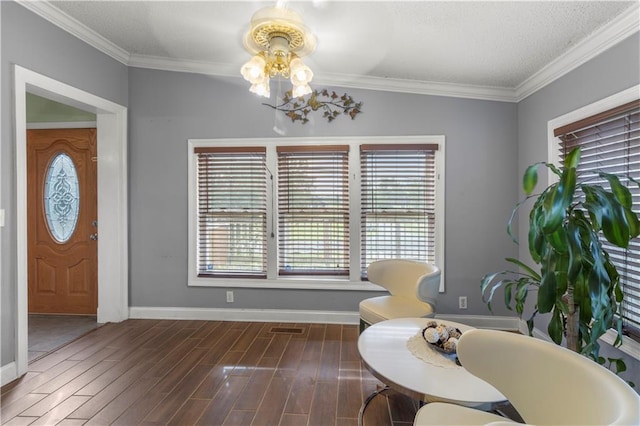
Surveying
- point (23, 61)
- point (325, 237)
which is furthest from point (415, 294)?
point (23, 61)

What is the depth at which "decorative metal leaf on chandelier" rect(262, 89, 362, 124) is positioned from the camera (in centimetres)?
338

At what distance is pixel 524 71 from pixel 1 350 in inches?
184

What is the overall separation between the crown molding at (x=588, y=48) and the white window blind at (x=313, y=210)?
1841 millimetres

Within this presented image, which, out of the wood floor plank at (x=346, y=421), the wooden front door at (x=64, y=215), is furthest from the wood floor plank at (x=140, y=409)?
the wooden front door at (x=64, y=215)

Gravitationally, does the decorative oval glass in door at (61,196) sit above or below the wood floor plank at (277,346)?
above

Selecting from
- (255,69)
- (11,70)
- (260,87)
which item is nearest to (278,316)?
(260,87)

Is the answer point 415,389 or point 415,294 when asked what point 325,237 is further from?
point 415,389

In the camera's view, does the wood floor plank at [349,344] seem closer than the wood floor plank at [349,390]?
No

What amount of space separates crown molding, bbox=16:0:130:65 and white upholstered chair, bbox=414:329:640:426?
143 inches

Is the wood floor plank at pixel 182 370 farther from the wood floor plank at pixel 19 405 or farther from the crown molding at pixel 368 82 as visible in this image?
the crown molding at pixel 368 82

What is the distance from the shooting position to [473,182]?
10.8 feet

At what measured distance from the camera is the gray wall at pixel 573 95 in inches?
77.9

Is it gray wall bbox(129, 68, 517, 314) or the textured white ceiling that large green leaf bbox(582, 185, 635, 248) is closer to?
the textured white ceiling

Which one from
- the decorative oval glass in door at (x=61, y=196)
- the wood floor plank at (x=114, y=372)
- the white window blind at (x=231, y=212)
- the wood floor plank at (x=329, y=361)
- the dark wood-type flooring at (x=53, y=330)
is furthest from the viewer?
the decorative oval glass in door at (x=61, y=196)
